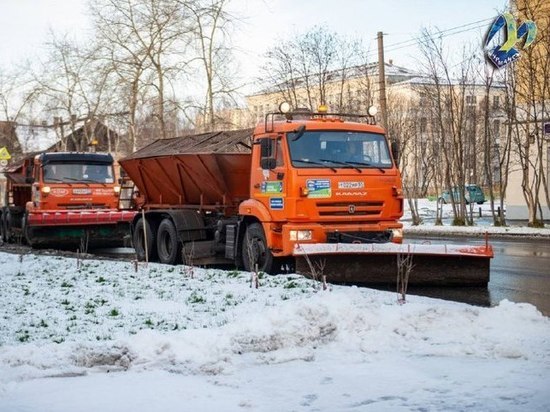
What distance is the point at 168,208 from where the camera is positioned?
56.1 ft

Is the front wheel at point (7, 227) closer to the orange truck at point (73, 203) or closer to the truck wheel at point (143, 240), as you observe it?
the orange truck at point (73, 203)

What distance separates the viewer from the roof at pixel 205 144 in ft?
48.3

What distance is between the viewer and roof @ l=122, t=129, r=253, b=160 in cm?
1471

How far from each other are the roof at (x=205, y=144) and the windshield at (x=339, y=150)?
6.11 feet

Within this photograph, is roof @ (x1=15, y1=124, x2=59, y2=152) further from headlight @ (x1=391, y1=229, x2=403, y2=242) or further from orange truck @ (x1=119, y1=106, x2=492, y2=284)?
headlight @ (x1=391, y1=229, x2=403, y2=242)

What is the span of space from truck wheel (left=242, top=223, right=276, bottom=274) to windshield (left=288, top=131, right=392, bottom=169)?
1.52 m

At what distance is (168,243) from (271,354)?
9942 mm

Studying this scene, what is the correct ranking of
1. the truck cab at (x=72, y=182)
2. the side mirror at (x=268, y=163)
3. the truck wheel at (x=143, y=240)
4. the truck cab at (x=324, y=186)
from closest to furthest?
the truck cab at (x=324, y=186) < the side mirror at (x=268, y=163) < the truck wheel at (x=143, y=240) < the truck cab at (x=72, y=182)

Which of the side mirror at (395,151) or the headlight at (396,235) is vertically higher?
the side mirror at (395,151)

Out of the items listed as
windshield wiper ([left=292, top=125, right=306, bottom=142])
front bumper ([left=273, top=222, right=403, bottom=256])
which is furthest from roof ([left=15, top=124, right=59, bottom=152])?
front bumper ([left=273, top=222, right=403, bottom=256])

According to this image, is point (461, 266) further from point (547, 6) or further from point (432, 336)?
point (547, 6)

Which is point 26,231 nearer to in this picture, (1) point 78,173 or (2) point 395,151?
(1) point 78,173

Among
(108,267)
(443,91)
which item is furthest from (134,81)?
(108,267)

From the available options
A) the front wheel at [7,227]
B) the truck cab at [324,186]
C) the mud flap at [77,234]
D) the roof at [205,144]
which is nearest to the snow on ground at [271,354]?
the truck cab at [324,186]
